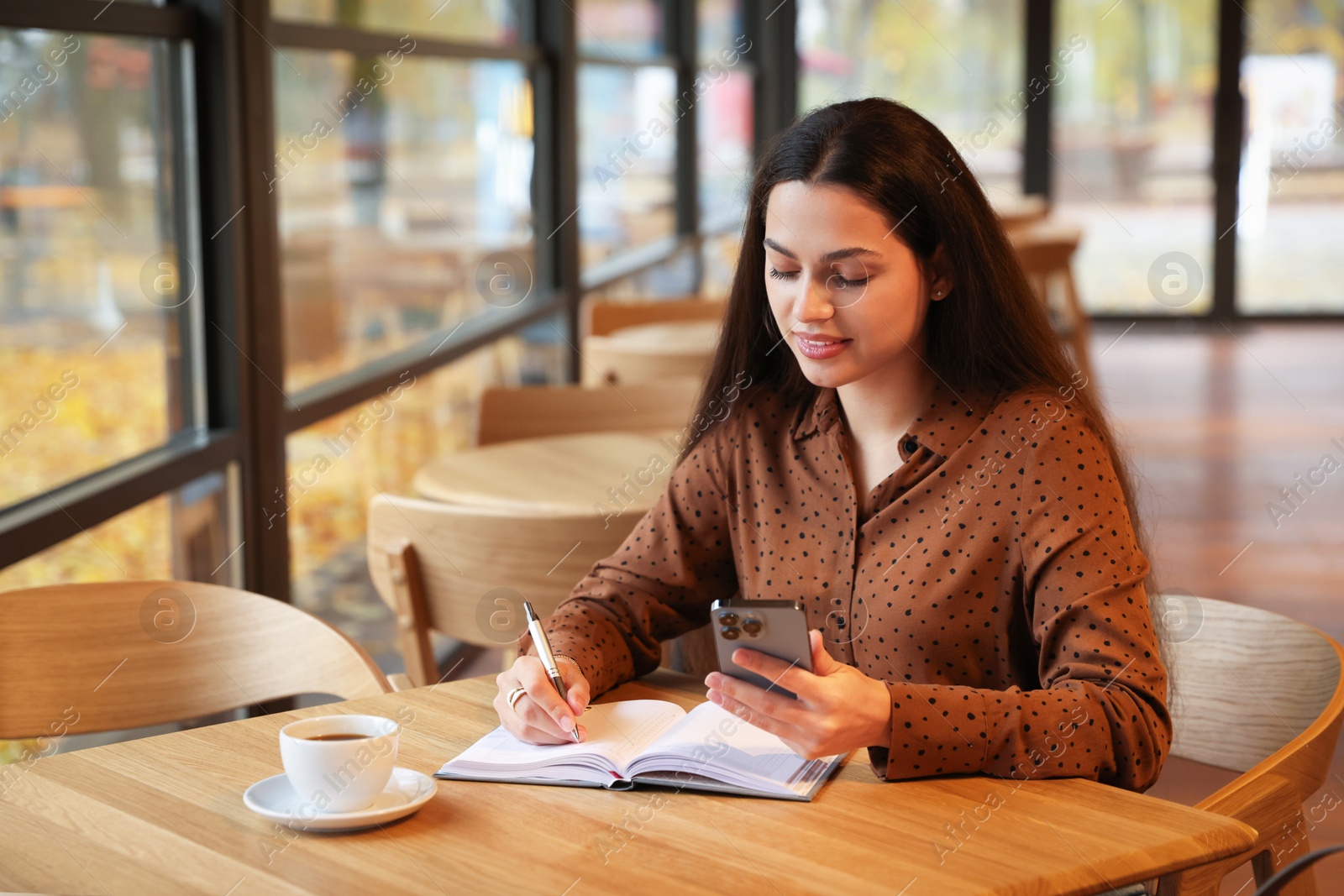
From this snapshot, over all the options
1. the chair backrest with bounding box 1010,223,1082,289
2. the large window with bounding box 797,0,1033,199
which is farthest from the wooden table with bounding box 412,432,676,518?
the large window with bounding box 797,0,1033,199

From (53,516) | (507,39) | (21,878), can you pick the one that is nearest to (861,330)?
(21,878)

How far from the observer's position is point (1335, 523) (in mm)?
4738

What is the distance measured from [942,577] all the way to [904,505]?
0.10m

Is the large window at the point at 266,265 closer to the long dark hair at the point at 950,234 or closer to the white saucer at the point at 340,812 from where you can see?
the long dark hair at the point at 950,234

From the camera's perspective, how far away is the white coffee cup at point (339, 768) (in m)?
1.06

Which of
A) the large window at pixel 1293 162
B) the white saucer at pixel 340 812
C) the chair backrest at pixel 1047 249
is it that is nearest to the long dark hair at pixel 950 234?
the white saucer at pixel 340 812

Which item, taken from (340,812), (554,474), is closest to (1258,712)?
(340,812)

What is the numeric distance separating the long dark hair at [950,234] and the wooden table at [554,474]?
0.73 m

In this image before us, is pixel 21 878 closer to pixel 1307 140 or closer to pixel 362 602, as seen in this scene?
pixel 362 602

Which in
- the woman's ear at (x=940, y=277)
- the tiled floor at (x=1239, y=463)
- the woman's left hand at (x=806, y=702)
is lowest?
the tiled floor at (x=1239, y=463)

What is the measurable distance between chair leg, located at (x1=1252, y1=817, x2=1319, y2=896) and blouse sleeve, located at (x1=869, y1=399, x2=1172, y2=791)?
14 cm

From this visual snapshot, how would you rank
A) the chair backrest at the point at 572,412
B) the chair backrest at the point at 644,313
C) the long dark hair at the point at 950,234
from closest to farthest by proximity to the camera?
the long dark hair at the point at 950,234, the chair backrest at the point at 572,412, the chair backrest at the point at 644,313

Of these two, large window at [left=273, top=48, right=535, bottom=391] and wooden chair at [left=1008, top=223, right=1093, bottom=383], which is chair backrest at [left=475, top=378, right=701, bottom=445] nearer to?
large window at [left=273, top=48, right=535, bottom=391]

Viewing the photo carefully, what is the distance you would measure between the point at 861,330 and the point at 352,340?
2075 millimetres
